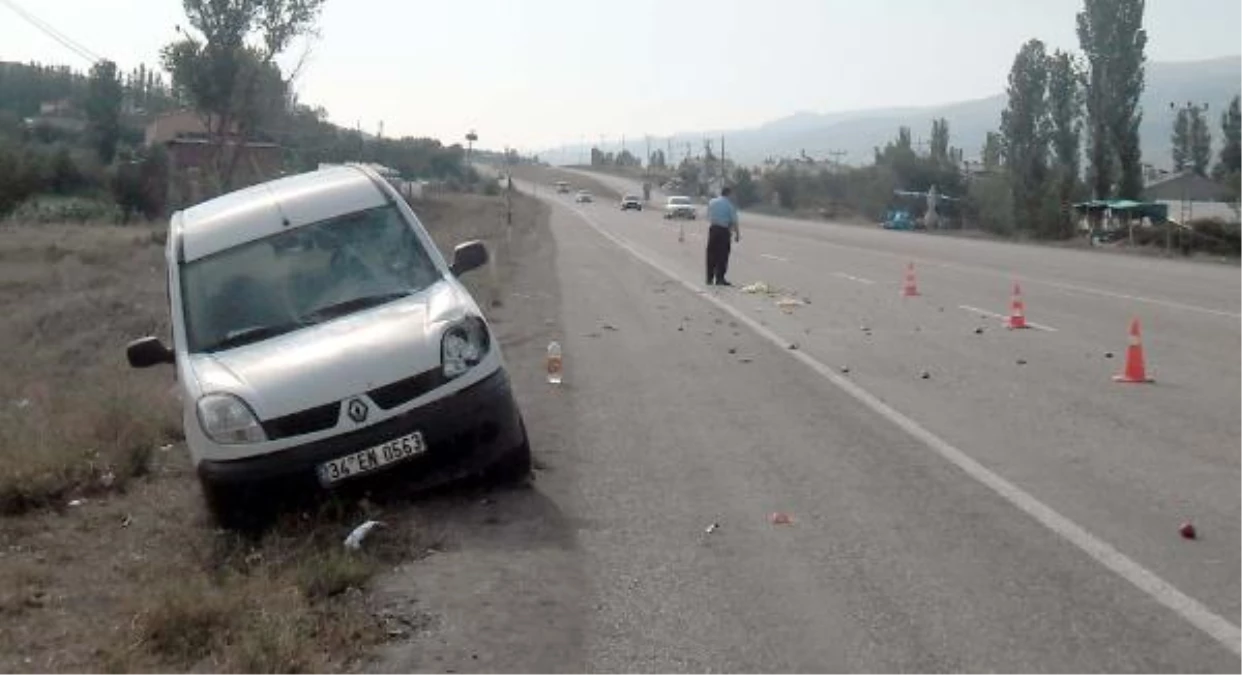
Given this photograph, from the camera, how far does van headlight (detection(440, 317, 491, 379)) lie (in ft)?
25.9

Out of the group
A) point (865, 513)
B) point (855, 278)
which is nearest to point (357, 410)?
point (865, 513)

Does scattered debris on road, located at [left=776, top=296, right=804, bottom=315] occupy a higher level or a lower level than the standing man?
lower

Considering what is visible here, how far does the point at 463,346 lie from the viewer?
8016 mm

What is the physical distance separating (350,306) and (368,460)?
1.43m

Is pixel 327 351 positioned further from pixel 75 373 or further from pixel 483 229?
pixel 483 229

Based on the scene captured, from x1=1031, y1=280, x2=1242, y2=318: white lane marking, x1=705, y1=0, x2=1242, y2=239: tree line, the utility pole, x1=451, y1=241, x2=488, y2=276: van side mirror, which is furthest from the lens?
x1=705, y1=0, x2=1242, y2=239: tree line

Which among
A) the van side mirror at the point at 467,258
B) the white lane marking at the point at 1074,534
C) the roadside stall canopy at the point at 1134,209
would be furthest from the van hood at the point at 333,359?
the roadside stall canopy at the point at 1134,209

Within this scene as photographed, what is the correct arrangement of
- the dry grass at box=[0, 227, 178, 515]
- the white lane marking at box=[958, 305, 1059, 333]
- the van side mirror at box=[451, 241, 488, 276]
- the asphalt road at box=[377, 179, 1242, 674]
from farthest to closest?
the white lane marking at box=[958, 305, 1059, 333]
the van side mirror at box=[451, 241, 488, 276]
the dry grass at box=[0, 227, 178, 515]
the asphalt road at box=[377, 179, 1242, 674]

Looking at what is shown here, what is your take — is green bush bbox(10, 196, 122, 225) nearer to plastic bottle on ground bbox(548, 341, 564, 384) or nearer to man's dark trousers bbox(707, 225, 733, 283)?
man's dark trousers bbox(707, 225, 733, 283)

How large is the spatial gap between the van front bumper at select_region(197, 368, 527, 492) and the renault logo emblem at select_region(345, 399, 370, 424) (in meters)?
0.07

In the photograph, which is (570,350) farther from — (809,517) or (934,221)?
(934,221)

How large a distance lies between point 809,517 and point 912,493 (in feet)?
2.53

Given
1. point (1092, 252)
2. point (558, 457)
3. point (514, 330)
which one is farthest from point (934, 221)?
point (558, 457)

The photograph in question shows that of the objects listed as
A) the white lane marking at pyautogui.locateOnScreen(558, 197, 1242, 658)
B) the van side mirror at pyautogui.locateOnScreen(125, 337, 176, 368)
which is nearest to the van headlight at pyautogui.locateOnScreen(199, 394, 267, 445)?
the van side mirror at pyautogui.locateOnScreen(125, 337, 176, 368)
